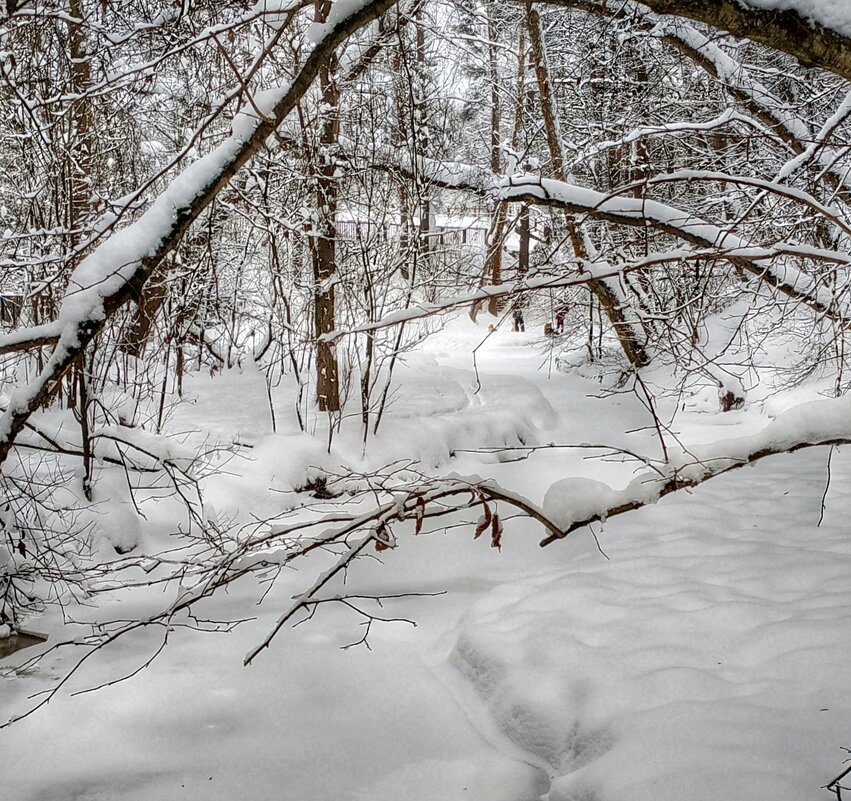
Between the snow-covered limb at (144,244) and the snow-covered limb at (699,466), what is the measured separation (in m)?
1.76

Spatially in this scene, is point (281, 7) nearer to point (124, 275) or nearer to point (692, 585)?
point (124, 275)

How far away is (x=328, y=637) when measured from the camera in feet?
16.5

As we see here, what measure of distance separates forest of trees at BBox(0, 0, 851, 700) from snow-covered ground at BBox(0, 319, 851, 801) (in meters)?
0.71

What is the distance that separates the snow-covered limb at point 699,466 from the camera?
3.01 metres

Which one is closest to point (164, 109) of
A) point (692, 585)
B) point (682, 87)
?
point (682, 87)

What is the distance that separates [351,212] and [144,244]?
20.2 ft

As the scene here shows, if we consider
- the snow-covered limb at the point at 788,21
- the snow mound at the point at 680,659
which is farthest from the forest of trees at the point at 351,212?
the snow mound at the point at 680,659

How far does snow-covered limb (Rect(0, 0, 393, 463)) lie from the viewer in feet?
8.52

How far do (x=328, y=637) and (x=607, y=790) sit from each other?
251cm

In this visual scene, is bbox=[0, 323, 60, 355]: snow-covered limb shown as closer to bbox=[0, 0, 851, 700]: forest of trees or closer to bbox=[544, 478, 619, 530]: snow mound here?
bbox=[0, 0, 851, 700]: forest of trees

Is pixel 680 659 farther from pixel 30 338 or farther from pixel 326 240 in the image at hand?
pixel 326 240

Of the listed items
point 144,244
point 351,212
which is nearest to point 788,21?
point 144,244

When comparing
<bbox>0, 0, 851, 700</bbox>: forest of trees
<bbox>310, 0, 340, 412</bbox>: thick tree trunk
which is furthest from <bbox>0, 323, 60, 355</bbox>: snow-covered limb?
<bbox>310, 0, 340, 412</bbox>: thick tree trunk

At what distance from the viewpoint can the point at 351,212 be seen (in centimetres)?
866
